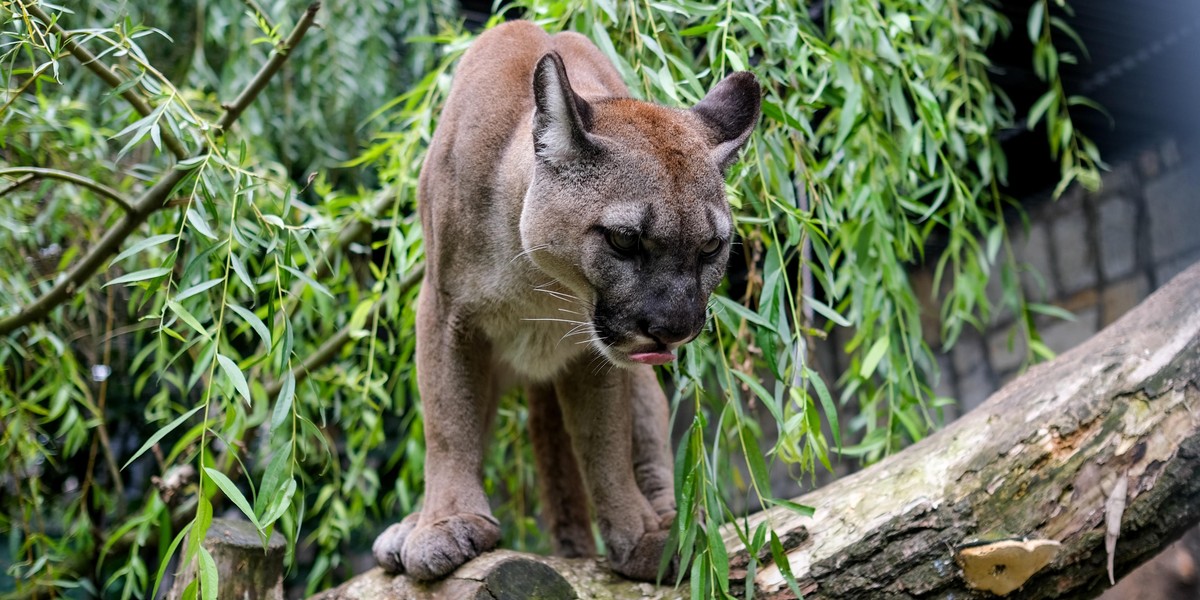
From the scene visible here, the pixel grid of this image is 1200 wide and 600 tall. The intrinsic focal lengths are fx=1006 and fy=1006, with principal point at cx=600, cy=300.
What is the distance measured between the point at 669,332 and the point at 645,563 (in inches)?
31.6

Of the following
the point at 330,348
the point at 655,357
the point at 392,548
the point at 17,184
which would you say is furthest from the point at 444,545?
the point at 17,184

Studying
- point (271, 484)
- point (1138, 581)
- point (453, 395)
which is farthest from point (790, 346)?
point (1138, 581)

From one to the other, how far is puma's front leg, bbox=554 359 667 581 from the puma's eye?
0.69m

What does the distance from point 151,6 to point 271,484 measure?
3615mm

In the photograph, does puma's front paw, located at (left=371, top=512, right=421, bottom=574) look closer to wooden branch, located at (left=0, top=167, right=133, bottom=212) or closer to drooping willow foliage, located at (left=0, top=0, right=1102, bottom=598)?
drooping willow foliage, located at (left=0, top=0, right=1102, bottom=598)

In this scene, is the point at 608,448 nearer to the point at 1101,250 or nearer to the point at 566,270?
the point at 566,270

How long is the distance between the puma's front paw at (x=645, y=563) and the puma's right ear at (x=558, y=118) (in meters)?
1.10

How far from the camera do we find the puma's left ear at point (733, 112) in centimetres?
262

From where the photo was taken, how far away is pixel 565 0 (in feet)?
10.7

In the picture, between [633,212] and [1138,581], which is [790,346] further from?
[1138,581]

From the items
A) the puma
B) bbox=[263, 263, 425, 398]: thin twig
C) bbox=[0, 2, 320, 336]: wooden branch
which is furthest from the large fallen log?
bbox=[0, 2, 320, 336]: wooden branch

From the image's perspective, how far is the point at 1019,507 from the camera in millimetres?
2480

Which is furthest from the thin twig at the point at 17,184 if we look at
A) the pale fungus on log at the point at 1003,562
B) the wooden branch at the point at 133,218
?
the pale fungus on log at the point at 1003,562

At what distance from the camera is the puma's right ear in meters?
2.43
